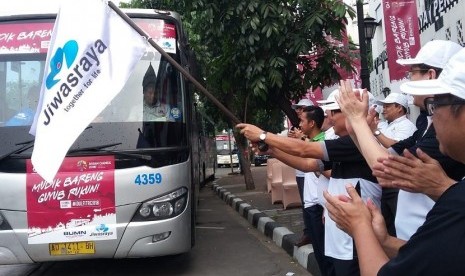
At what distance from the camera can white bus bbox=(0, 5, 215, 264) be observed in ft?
17.6

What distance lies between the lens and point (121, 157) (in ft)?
18.0

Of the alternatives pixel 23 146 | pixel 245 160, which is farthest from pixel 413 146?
pixel 245 160

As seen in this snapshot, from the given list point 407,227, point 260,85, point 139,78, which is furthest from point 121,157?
point 407,227

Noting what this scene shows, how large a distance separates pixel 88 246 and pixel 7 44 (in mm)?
2260

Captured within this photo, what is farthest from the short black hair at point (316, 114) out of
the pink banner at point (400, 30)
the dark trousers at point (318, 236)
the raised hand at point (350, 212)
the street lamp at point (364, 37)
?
the pink banner at point (400, 30)

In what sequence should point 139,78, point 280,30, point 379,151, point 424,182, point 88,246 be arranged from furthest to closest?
point 280,30 < point 139,78 < point 88,246 < point 379,151 < point 424,182

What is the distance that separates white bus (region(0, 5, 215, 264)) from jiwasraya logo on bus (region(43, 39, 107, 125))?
1.61 meters

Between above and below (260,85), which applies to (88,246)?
below

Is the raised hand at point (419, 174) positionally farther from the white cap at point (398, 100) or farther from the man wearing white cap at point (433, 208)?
the white cap at point (398, 100)

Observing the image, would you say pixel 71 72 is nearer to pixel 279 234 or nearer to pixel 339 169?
pixel 339 169

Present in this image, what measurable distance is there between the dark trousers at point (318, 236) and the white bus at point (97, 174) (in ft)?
4.91

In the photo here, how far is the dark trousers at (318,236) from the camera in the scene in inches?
172

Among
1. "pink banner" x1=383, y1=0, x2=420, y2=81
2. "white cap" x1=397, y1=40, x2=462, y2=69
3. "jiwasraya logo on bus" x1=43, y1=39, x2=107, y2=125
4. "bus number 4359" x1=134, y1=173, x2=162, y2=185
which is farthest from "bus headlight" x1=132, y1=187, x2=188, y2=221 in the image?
"pink banner" x1=383, y1=0, x2=420, y2=81

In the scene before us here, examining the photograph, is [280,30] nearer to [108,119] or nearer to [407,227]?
[108,119]
